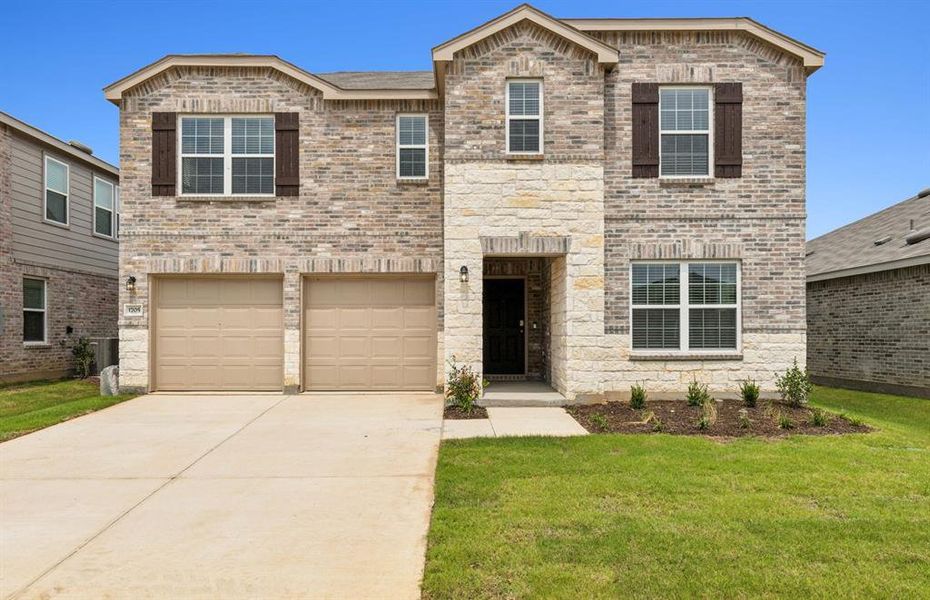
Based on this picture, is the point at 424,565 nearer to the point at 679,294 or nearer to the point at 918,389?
the point at 679,294

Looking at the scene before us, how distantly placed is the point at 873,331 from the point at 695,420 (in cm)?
769

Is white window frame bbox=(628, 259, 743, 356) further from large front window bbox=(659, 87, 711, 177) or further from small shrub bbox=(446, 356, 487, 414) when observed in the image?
small shrub bbox=(446, 356, 487, 414)

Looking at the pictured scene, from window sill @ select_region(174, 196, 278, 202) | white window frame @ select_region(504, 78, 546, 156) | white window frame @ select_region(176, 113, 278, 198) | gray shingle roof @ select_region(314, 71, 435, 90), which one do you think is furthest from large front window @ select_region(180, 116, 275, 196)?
white window frame @ select_region(504, 78, 546, 156)

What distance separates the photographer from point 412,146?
11.9m

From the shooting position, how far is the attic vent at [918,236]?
13.2 m

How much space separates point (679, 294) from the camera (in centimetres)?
1091

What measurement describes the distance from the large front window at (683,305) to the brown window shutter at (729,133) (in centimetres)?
182

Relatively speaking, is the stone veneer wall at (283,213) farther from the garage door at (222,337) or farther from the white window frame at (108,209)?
the white window frame at (108,209)

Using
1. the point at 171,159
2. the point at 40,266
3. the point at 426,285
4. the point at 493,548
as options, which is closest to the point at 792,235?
the point at 426,285

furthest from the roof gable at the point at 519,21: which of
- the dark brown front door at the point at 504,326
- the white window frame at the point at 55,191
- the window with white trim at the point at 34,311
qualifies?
the window with white trim at the point at 34,311

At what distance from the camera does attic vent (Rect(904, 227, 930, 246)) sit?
1325 centimetres

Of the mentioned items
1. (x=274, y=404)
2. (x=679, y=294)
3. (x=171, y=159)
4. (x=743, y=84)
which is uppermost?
(x=743, y=84)

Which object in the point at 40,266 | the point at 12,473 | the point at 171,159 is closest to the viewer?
the point at 12,473

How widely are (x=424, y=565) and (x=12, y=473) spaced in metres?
5.16
